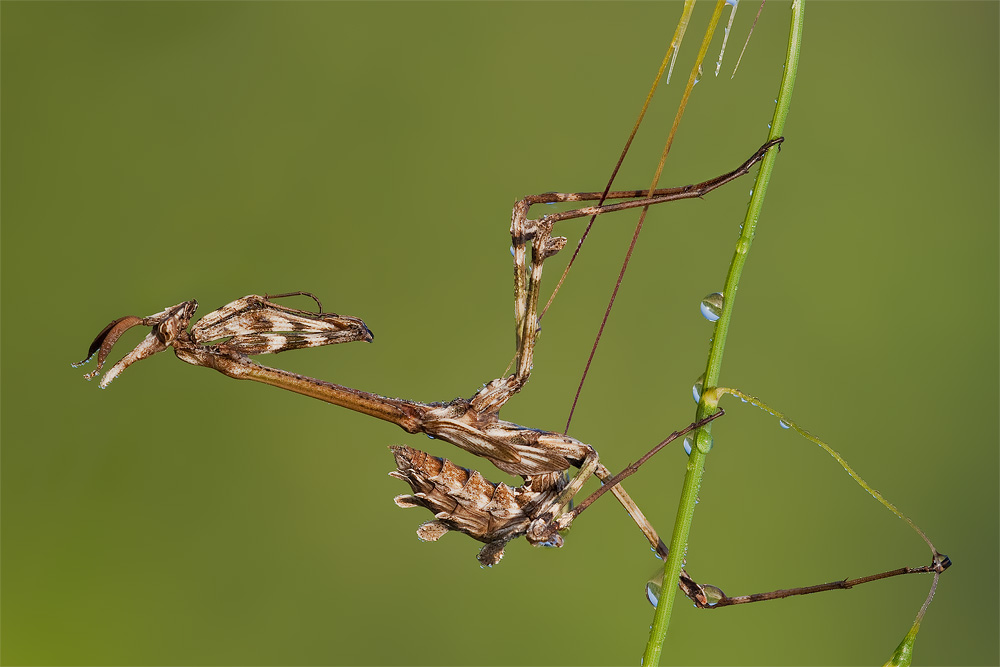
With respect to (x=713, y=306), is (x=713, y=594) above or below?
below

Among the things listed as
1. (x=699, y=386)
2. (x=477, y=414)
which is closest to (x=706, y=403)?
(x=699, y=386)

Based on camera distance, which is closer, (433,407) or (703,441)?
(703,441)

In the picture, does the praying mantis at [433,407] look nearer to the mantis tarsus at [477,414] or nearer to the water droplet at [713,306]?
the mantis tarsus at [477,414]

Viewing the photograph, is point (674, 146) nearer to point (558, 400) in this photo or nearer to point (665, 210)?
point (665, 210)

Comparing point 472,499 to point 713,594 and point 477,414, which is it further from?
point 713,594

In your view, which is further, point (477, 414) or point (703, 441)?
point (477, 414)

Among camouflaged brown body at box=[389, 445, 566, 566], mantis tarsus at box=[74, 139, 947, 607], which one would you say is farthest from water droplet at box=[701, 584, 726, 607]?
camouflaged brown body at box=[389, 445, 566, 566]

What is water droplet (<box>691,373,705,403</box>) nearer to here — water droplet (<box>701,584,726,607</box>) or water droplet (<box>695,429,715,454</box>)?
water droplet (<box>695,429,715,454</box>)

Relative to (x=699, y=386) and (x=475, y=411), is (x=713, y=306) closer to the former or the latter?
(x=699, y=386)
